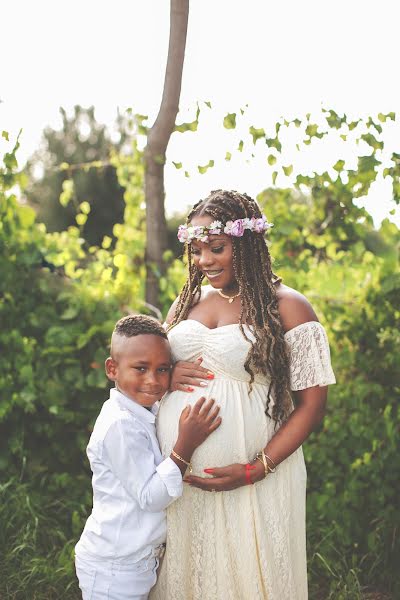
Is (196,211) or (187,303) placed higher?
(196,211)

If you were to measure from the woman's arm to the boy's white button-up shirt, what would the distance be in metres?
0.18

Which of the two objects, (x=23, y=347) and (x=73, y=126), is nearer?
(x=23, y=347)

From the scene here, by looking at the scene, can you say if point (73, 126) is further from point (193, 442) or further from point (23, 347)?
point (193, 442)

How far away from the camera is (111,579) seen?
281cm

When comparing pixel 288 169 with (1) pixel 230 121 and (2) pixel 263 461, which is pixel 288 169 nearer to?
(1) pixel 230 121

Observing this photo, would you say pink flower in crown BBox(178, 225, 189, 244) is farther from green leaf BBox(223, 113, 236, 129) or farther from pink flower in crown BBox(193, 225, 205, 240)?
green leaf BBox(223, 113, 236, 129)

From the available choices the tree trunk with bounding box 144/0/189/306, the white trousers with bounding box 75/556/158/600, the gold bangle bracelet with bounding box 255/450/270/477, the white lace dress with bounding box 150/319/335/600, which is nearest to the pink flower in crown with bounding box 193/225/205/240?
the white lace dress with bounding box 150/319/335/600

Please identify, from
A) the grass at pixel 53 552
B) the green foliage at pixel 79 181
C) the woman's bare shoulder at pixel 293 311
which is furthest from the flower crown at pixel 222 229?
the green foliage at pixel 79 181

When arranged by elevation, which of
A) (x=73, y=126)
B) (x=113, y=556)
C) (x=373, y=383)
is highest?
(x=73, y=126)

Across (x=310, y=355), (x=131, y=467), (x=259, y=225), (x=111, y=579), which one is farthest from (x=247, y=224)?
(x=111, y=579)

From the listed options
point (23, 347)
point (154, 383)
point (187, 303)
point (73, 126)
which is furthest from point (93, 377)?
point (73, 126)

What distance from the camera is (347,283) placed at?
15.9 ft

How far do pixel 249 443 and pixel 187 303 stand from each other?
68 cm

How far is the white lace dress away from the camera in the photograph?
9.54ft
